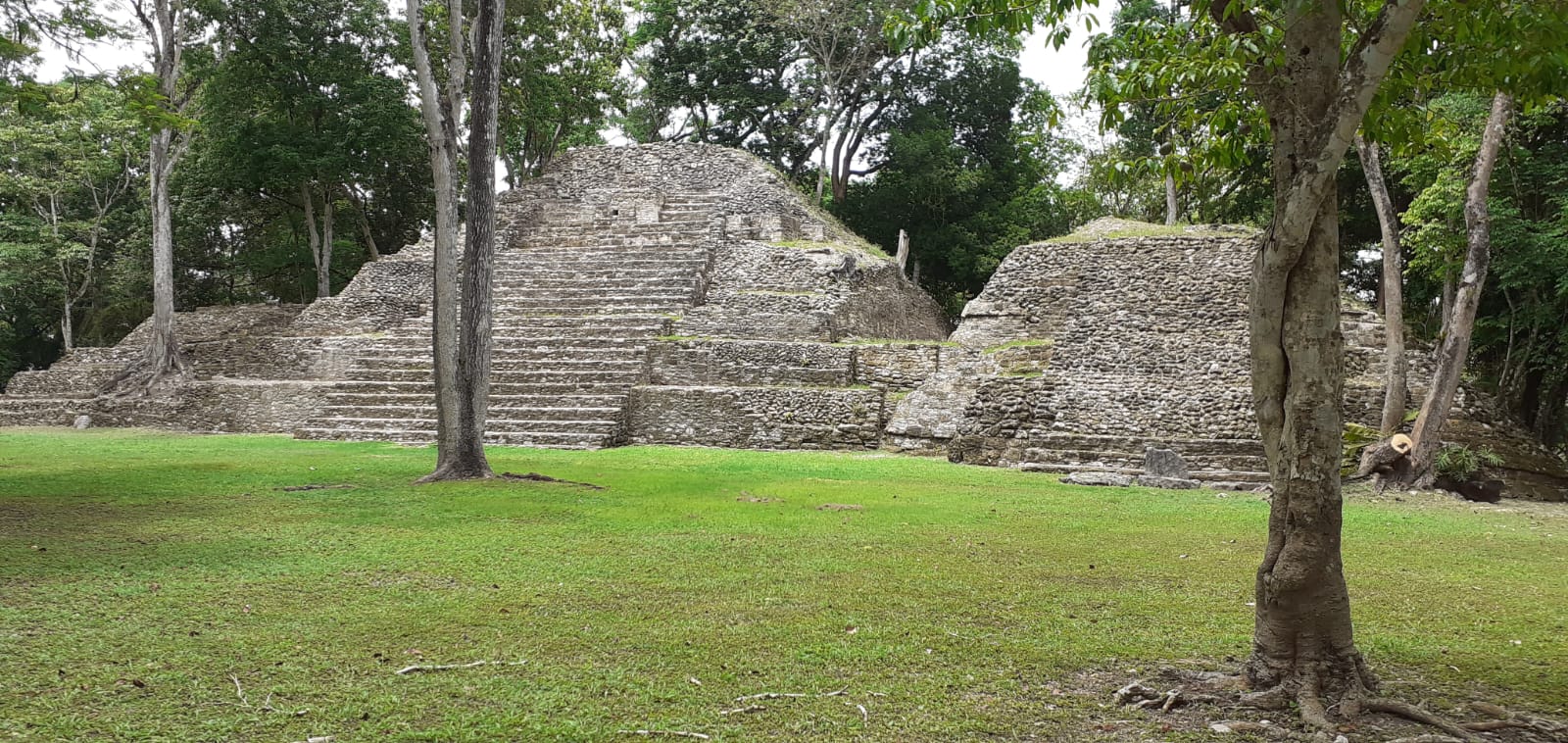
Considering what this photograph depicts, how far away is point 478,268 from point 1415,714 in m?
7.92

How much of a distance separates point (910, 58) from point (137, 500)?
2481 centimetres

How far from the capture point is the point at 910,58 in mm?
28359

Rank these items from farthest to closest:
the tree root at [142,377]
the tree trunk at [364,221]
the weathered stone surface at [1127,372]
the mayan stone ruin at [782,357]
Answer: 1. the tree trunk at [364,221]
2. the tree root at [142,377]
3. the mayan stone ruin at [782,357]
4. the weathered stone surface at [1127,372]

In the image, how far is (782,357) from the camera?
1576 cm

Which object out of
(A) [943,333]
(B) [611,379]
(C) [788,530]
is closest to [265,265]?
(B) [611,379]

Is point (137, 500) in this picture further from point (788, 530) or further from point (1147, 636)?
point (1147, 636)

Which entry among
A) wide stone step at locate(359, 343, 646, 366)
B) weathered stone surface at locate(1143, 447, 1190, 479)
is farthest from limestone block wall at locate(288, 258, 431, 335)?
weathered stone surface at locate(1143, 447, 1190, 479)

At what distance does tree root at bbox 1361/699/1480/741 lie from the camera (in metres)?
2.73

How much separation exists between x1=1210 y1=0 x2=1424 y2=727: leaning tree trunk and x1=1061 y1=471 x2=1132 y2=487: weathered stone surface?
24.1 feet

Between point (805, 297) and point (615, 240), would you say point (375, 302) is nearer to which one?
point (615, 240)

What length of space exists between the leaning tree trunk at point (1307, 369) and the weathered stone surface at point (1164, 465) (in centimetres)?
782

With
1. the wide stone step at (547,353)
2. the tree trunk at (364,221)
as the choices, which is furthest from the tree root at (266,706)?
the tree trunk at (364,221)

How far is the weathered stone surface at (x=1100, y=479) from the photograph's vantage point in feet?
33.9

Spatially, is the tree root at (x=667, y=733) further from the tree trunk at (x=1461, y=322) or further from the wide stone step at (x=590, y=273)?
the wide stone step at (x=590, y=273)
